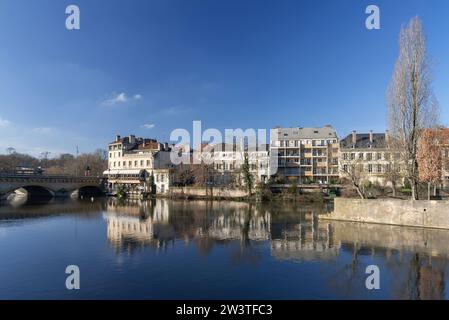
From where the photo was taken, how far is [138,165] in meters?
80.8

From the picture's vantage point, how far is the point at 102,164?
111m

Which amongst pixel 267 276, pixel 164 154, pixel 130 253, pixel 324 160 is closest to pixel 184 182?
pixel 164 154

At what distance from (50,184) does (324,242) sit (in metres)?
62.6

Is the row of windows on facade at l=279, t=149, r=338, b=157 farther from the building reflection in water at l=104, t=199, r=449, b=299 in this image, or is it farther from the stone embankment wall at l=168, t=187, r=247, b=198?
the building reflection in water at l=104, t=199, r=449, b=299

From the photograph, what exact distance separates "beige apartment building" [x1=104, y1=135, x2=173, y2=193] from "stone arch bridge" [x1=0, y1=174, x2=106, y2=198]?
4.24 metres

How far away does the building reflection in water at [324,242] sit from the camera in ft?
50.3

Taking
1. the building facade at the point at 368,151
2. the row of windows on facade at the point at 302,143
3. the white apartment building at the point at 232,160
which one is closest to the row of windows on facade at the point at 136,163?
the white apartment building at the point at 232,160

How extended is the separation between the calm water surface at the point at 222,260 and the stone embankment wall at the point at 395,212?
135 cm

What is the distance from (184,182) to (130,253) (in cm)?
4983

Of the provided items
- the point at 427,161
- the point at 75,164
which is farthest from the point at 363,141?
the point at 75,164

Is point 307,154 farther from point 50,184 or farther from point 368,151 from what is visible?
point 50,184

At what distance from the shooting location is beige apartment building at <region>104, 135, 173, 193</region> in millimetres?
73188
